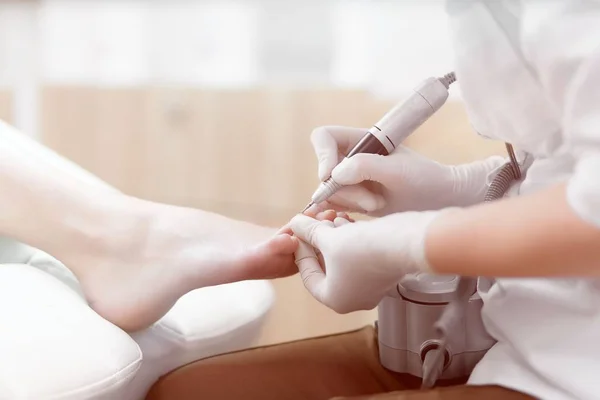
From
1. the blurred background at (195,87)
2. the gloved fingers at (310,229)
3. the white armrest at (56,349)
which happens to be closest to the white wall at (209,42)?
the blurred background at (195,87)

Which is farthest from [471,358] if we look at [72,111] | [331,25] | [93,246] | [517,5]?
[72,111]

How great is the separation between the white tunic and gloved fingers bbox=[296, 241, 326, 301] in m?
0.15

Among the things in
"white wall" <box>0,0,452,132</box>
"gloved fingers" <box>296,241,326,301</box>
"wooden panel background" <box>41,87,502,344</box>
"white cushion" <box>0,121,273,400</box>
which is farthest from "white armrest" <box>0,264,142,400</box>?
"wooden panel background" <box>41,87,502,344</box>

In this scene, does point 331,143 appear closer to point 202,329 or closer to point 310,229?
point 310,229

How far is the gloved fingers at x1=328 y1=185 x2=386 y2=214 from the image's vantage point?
2.23ft

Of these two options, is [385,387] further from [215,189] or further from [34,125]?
[34,125]

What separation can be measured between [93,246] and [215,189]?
1.20 meters

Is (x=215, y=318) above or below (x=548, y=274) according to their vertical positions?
below

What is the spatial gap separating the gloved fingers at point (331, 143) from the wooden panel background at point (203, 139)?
0.95m

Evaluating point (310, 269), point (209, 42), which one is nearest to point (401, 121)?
point (310, 269)

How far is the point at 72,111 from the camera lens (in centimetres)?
205

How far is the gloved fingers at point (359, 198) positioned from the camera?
0.68 meters

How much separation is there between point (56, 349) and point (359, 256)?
26 centimetres

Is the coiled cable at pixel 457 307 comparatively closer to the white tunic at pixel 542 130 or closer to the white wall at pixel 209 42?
the white tunic at pixel 542 130
